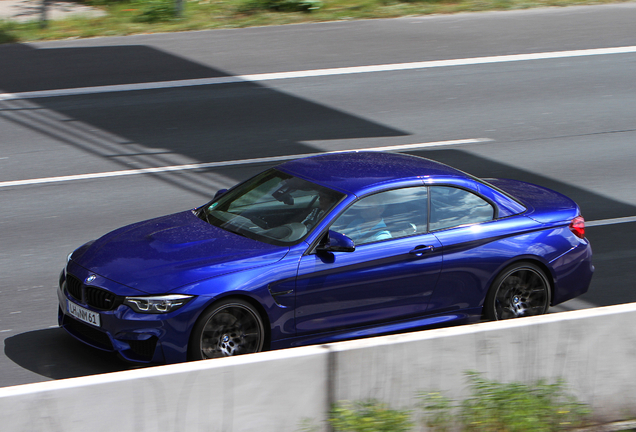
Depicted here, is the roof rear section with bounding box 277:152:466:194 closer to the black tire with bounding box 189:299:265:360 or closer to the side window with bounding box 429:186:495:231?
the side window with bounding box 429:186:495:231

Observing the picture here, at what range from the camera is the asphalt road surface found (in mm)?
9234

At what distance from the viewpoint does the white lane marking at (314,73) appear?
1457 cm

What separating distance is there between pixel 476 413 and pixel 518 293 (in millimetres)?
2265

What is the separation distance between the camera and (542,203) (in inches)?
304

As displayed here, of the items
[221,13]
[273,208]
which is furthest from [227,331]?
[221,13]

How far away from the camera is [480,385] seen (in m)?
5.43

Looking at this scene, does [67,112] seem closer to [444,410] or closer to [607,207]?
[607,207]

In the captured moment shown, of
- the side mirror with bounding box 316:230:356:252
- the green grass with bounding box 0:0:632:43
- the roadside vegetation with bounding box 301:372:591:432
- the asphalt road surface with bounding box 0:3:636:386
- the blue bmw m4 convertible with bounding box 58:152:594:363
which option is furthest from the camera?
the green grass with bounding box 0:0:632:43

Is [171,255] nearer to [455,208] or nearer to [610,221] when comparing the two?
[455,208]

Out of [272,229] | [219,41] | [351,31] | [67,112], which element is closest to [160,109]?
[67,112]

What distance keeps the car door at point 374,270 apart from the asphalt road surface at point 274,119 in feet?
5.51

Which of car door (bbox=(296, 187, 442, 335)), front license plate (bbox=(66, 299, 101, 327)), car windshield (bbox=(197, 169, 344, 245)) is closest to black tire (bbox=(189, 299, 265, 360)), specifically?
car door (bbox=(296, 187, 442, 335))

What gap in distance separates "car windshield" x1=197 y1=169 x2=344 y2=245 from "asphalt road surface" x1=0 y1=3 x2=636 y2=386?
145 cm

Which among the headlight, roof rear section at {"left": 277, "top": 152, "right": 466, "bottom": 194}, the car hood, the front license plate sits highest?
roof rear section at {"left": 277, "top": 152, "right": 466, "bottom": 194}
